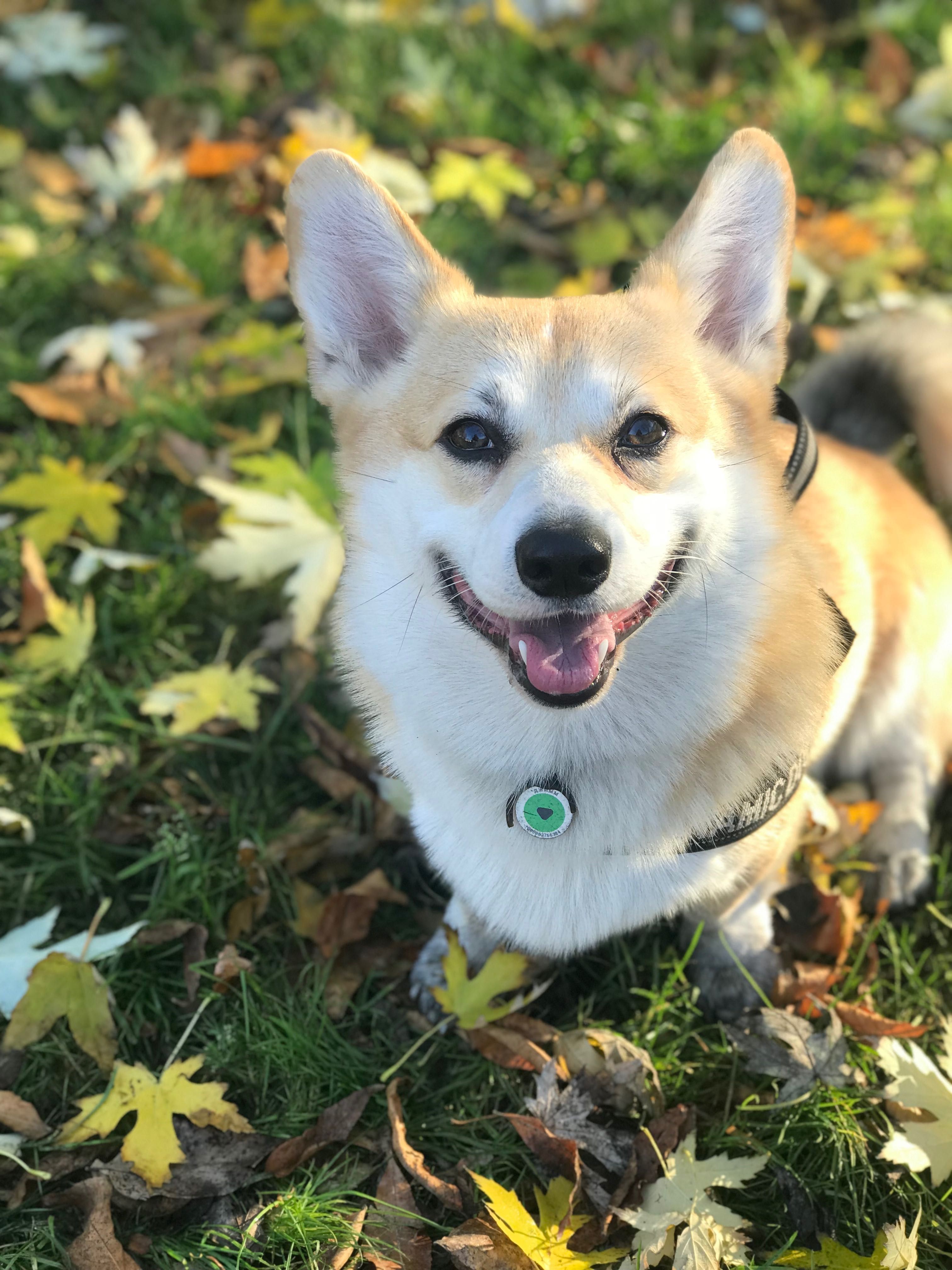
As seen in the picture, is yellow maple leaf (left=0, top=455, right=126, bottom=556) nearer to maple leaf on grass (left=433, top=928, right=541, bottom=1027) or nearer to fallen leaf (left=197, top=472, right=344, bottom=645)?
fallen leaf (left=197, top=472, right=344, bottom=645)

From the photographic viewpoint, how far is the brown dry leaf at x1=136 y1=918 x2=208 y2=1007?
8.02 ft

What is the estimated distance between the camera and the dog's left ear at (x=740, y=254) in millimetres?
1985

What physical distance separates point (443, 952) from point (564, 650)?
1.02 metres

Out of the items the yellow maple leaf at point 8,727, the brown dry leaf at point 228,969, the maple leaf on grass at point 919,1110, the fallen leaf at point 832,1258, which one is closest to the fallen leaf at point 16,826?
Answer: the yellow maple leaf at point 8,727

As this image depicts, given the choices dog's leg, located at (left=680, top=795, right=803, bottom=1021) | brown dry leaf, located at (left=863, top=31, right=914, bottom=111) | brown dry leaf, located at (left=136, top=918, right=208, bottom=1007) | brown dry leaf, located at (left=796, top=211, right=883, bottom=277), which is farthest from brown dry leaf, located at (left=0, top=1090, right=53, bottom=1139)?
brown dry leaf, located at (left=863, top=31, right=914, bottom=111)

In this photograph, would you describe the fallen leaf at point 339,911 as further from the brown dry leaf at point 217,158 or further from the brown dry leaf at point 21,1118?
the brown dry leaf at point 217,158

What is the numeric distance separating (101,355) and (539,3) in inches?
110

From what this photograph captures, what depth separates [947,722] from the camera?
2746 mm

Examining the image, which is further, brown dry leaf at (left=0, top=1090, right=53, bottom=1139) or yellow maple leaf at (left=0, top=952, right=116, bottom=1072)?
yellow maple leaf at (left=0, top=952, right=116, bottom=1072)

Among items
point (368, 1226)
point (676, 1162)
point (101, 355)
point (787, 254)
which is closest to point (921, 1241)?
point (676, 1162)

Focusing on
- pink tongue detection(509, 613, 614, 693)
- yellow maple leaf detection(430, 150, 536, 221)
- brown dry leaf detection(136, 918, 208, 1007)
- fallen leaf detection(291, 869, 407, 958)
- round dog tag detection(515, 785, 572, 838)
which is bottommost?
brown dry leaf detection(136, 918, 208, 1007)

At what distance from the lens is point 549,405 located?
1.92 metres

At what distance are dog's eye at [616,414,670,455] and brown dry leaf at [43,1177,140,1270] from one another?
1.83 m

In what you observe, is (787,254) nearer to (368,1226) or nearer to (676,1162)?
(676,1162)
